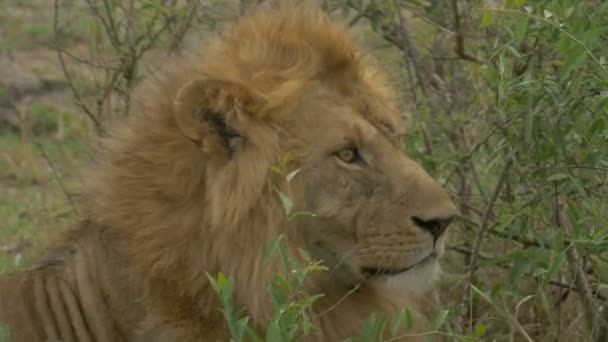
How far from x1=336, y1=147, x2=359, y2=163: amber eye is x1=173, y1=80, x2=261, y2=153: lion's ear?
10.5 inches

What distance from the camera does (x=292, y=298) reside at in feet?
11.3

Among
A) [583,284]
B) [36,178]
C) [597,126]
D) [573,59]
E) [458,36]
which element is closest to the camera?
[573,59]

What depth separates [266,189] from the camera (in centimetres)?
382

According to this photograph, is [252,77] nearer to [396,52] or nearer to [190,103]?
[190,103]

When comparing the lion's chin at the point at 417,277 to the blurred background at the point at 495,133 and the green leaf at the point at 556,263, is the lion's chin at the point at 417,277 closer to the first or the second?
the blurred background at the point at 495,133

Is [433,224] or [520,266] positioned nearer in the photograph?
[433,224]

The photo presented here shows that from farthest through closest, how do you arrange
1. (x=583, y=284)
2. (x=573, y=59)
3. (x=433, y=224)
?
(x=583, y=284)
(x=433, y=224)
(x=573, y=59)

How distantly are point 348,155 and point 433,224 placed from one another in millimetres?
314

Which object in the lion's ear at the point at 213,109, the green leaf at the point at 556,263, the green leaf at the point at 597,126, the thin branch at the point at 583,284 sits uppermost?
the lion's ear at the point at 213,109

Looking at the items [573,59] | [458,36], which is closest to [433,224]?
[573,59]

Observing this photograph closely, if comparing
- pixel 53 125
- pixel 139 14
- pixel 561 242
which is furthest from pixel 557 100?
pixel 53 125

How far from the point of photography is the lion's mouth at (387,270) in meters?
3.76

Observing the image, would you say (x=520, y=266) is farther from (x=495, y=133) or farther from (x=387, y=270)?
(x=495, y=133)

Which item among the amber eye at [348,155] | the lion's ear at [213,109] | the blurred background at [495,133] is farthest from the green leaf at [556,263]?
the lion's ear at [213,109]
